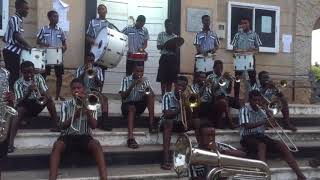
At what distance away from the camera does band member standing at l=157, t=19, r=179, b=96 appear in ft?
34.1

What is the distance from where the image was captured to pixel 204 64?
1032 cm

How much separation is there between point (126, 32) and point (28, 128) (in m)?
2.93

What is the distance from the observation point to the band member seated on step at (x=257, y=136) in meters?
8.27

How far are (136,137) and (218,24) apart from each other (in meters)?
4.91

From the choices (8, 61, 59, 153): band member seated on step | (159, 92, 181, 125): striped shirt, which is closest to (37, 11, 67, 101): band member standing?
(8, 61, 59, 153): band member seated on step

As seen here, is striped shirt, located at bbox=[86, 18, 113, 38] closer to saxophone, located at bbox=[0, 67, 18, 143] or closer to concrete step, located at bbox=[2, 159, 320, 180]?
concrete step, located at bbox=[2, 159, 320, 180]

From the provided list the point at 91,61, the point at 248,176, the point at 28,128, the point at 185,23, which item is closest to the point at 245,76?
the point at 185,23

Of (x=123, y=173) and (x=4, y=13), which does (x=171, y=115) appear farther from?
(x=4, y=13)

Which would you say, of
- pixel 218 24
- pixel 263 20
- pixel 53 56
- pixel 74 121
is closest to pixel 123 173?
pixel 74 121

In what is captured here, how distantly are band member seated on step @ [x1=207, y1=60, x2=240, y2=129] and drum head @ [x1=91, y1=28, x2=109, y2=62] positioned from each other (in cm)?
188

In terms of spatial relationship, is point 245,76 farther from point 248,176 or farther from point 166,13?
point 248,176

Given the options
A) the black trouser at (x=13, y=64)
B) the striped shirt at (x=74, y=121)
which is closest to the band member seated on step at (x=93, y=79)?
the black trouser at (x=13, y=64)

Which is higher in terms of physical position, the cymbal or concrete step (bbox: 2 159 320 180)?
the cymbal

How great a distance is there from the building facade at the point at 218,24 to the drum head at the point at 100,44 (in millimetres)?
1656
